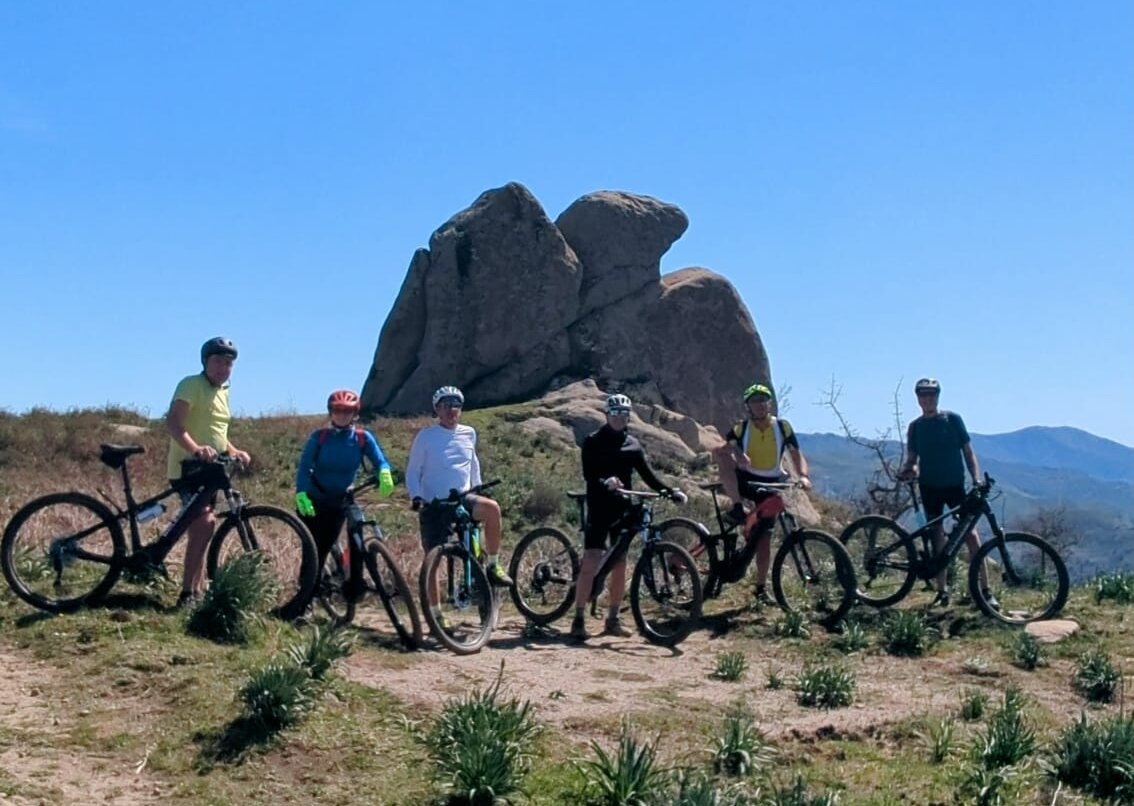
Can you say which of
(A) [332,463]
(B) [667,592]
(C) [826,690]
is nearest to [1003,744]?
(C) [826,690]

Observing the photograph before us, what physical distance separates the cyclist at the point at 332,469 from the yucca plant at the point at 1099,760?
191 inches

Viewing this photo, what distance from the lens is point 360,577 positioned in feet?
29.6

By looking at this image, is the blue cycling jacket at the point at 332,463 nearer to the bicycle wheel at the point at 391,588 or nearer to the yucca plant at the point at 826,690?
the bicycle wheel at the point at 391,588

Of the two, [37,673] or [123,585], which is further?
[123,585]

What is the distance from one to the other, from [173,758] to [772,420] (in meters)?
6.24

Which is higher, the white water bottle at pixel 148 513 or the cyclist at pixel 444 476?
the cyclist at pixel 444 476

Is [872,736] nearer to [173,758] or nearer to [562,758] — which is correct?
[562,758]

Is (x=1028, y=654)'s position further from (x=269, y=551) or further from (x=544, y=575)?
(x=269, y=551)

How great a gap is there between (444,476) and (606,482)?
128 centimetres

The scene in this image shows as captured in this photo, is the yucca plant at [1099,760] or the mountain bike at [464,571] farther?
the mountain bike at [464,571]

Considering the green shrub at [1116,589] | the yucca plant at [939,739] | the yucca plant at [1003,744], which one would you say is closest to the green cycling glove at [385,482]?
the yucca plant at [939,739]

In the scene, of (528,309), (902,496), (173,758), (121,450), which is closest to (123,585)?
(121,450)

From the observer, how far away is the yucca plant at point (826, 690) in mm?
7781

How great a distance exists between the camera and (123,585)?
873cm
